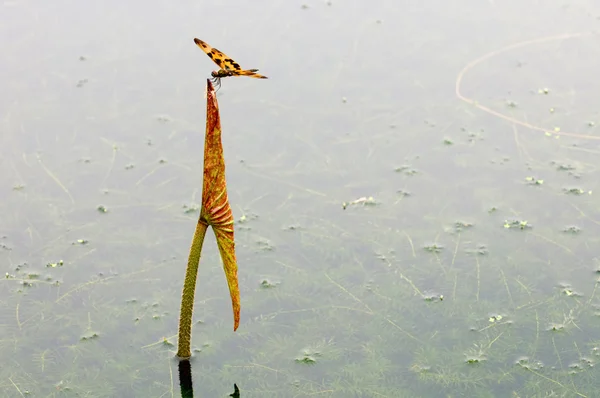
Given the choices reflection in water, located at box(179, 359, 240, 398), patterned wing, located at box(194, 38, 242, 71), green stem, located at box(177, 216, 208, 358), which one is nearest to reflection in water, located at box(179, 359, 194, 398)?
reflection in water, located at box(179, 359, 240, 398)

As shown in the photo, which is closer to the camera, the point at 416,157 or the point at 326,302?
the point at 326,302

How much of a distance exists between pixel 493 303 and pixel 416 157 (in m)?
1.54

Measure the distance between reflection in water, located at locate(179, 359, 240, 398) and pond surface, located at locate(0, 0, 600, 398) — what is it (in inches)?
1.0

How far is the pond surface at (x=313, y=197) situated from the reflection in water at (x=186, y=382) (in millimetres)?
26

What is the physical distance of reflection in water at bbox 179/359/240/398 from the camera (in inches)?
176

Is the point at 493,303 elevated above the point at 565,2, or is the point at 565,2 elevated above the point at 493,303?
the point at 565,2

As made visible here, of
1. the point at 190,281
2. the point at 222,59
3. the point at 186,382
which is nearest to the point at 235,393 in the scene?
the point at 186,382

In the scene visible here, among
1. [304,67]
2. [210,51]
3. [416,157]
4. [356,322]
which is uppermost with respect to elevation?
[210,51]

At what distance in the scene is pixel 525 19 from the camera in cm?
795

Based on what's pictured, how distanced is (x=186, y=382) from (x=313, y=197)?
1.79 metres

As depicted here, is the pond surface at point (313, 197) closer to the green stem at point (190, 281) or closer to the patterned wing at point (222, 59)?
the green stem at point (190, 281)

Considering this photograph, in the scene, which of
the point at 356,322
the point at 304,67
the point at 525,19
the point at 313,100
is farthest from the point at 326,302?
the point at 525,19

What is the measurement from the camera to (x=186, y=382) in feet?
14.8

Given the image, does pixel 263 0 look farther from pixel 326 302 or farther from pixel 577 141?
pixel 326 302
